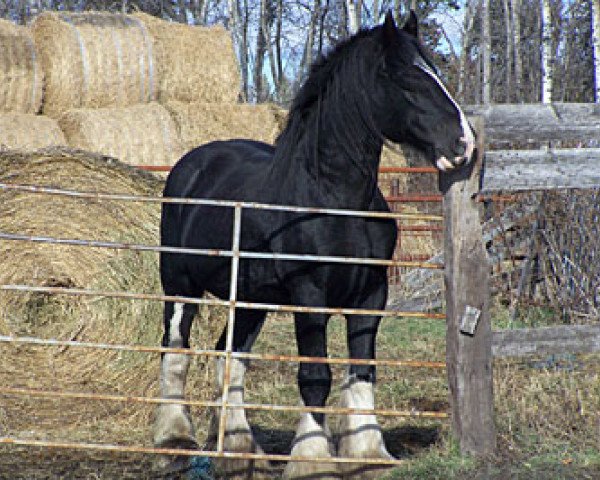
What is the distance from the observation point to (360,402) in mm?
Answer: 4379

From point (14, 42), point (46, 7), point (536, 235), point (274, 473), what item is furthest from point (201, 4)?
point (274, 473)

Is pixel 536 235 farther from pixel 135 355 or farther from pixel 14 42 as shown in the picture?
pixel 14 42

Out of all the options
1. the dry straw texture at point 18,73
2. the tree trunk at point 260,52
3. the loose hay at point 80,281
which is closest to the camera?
the loose hay at point 80,281

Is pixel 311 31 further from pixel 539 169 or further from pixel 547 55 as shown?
pixel 539 169

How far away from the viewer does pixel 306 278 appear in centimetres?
431

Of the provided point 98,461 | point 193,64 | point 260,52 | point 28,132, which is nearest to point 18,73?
point 28,132

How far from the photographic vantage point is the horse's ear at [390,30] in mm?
4199

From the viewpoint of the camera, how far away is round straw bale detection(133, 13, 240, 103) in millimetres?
12984

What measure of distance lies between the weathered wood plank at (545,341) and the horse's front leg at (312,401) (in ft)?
2.79

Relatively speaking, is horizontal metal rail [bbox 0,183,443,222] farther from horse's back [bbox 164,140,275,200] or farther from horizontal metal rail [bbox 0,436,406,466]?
horizontal metal rail [bbox 0,436,406,466]

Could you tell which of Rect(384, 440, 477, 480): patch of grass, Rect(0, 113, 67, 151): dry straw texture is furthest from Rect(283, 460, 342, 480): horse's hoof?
Rect(0, 113, 67, 151): dry straw texture

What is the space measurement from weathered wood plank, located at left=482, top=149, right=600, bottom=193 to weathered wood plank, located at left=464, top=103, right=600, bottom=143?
1.18 ft

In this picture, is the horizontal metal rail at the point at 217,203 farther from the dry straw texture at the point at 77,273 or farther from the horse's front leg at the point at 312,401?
the dry straw texture at the point at 77,273

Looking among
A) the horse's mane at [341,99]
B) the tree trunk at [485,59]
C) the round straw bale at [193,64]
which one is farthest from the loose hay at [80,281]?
the tree trunk at [485,59]
